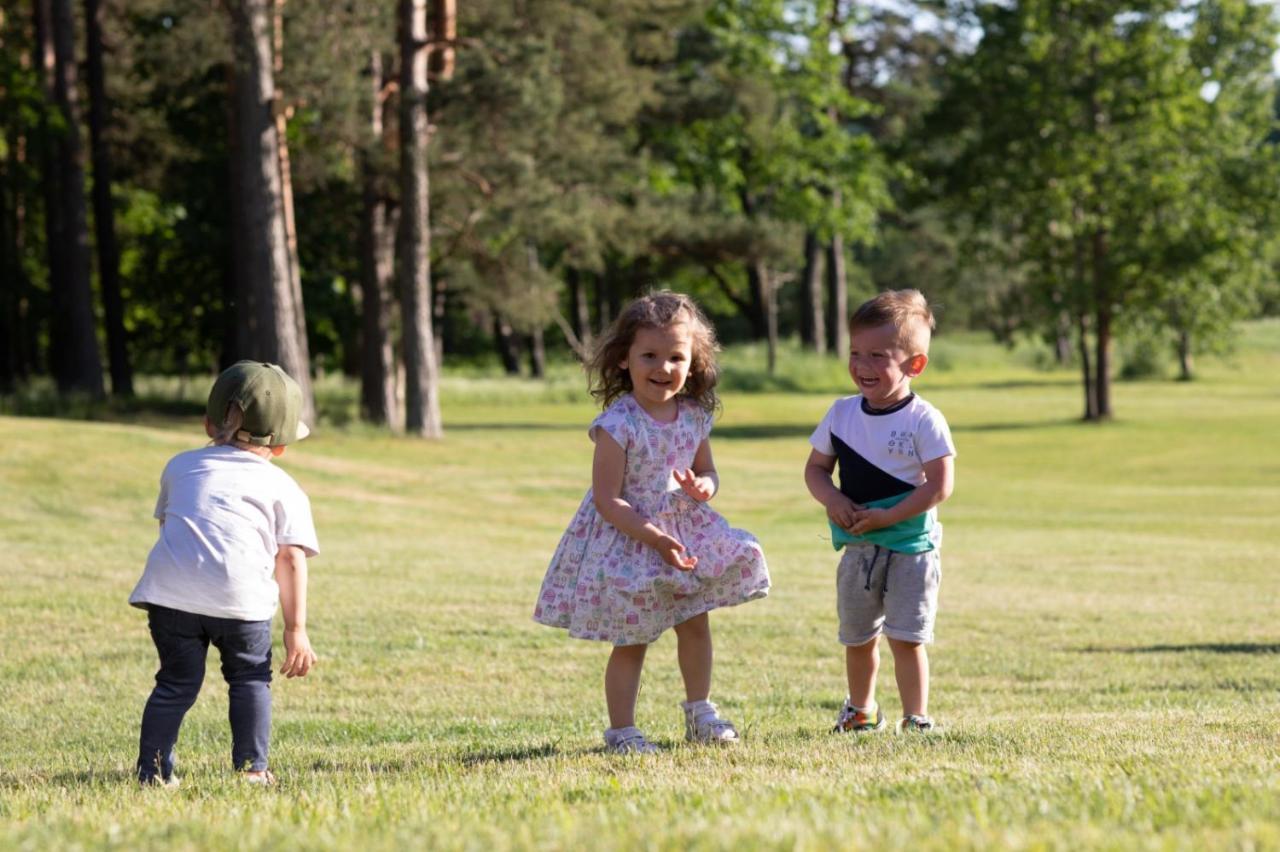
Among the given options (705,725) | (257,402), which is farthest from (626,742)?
(257,402)

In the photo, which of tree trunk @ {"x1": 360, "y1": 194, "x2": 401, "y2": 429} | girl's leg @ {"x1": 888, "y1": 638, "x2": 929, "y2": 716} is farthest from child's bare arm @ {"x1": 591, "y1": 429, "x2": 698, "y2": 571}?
tree trunk @ {"x1": 360, "y1": 194, "x2": 401, "y2": 429}

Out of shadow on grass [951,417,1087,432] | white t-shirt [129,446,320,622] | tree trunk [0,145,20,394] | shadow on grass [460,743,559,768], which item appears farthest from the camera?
shadow on grass [951,417,1087,432]

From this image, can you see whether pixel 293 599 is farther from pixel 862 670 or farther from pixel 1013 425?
pixel 1013 425

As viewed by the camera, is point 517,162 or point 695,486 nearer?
point 695,486

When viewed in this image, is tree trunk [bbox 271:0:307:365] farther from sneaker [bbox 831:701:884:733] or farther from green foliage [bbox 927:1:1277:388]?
sneaker [bbox 831:701:884:733]

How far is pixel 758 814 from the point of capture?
4.02m

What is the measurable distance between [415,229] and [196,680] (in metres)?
26.0

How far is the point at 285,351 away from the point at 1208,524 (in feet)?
51.1

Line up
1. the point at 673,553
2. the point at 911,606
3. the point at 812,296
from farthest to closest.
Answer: the point at 812,296, the point at 911,606, the point at 673,553

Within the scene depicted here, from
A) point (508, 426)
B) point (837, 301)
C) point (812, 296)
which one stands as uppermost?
point (812, 296)

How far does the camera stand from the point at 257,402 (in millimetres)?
5992

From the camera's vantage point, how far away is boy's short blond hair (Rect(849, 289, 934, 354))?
6.81 meters

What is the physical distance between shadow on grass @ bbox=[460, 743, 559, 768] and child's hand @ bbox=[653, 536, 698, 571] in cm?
89

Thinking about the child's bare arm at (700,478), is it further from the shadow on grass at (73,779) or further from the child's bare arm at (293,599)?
the shadow on grass at (73,779)
